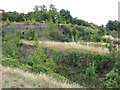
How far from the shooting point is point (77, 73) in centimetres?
1513

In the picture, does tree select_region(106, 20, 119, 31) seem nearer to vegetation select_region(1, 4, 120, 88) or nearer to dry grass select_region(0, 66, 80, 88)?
vegetation select_region(1, 4, 120, 88)

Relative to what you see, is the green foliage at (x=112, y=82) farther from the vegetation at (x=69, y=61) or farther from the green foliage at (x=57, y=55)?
the green foliage at (x=57, y=55)

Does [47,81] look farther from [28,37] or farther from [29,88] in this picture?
[28,37]

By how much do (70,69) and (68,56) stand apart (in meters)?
1.57

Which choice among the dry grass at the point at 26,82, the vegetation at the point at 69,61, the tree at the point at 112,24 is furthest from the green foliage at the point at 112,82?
the tree at the point at 112,24

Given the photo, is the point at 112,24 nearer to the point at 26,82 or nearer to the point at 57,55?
the point at 57,55

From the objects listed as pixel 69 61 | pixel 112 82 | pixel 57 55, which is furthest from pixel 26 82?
pixel 57 55

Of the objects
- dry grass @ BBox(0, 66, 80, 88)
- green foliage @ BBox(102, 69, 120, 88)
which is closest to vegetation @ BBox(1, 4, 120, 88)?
green foliage @ BBox(102, 69, 120, 88)

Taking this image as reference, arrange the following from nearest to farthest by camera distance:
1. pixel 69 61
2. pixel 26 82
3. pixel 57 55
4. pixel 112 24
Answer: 1. pixel 26 82
2. pixel 69 61
3. pixel 57 55
4. pixel 112 24

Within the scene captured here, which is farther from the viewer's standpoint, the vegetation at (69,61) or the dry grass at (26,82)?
the vegetation at (69,61)

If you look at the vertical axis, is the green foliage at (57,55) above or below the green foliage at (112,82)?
above

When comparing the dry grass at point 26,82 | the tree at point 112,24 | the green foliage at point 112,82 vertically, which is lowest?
the green foliage at point 112,82

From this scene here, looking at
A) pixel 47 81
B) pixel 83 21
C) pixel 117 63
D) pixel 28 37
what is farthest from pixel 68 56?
pixel 83 21

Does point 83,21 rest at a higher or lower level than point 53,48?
higher
